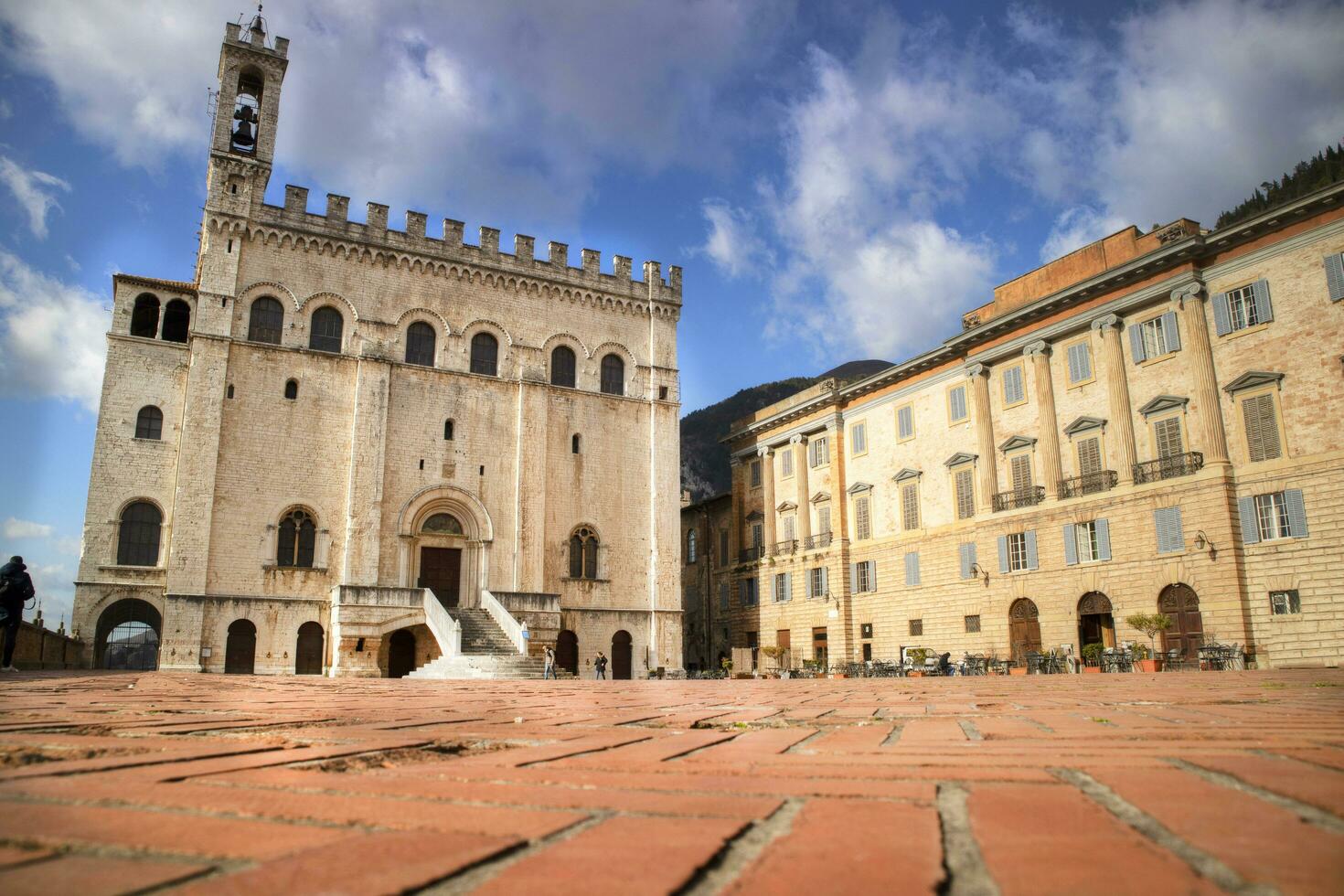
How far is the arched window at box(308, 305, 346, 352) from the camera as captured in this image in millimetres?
28000

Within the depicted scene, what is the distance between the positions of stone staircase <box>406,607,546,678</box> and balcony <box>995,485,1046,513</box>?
14.1 metres

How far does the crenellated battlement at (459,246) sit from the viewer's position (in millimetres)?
28422

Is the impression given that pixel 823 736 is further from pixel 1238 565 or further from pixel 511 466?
pixel 511 466

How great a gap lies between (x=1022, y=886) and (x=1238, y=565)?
2307 cm

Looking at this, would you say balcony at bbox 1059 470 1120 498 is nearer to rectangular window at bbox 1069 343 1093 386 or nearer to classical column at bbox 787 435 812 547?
rectangular window at bbox 1069 343 1093 386

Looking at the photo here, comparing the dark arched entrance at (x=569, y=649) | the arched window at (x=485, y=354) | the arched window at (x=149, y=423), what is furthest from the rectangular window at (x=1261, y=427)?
the arched window at (x=149, y=423)

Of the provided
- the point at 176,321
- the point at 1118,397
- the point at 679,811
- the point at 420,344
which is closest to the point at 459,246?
the point at 420,344

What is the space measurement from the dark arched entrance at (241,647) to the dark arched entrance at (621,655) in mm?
11083

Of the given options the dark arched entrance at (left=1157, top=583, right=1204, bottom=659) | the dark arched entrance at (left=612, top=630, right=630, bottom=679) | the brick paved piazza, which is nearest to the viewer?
the brick paved piazza

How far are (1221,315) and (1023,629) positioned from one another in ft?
31.9

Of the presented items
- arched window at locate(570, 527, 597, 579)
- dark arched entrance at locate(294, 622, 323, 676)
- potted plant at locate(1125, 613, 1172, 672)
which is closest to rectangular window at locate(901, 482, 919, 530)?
potted plant at locate(1125, 613, 1172, 672)

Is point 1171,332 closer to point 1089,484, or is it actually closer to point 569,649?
Answer: point 1089,484

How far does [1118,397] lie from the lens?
23641 millimetres

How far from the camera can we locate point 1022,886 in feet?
4.33
